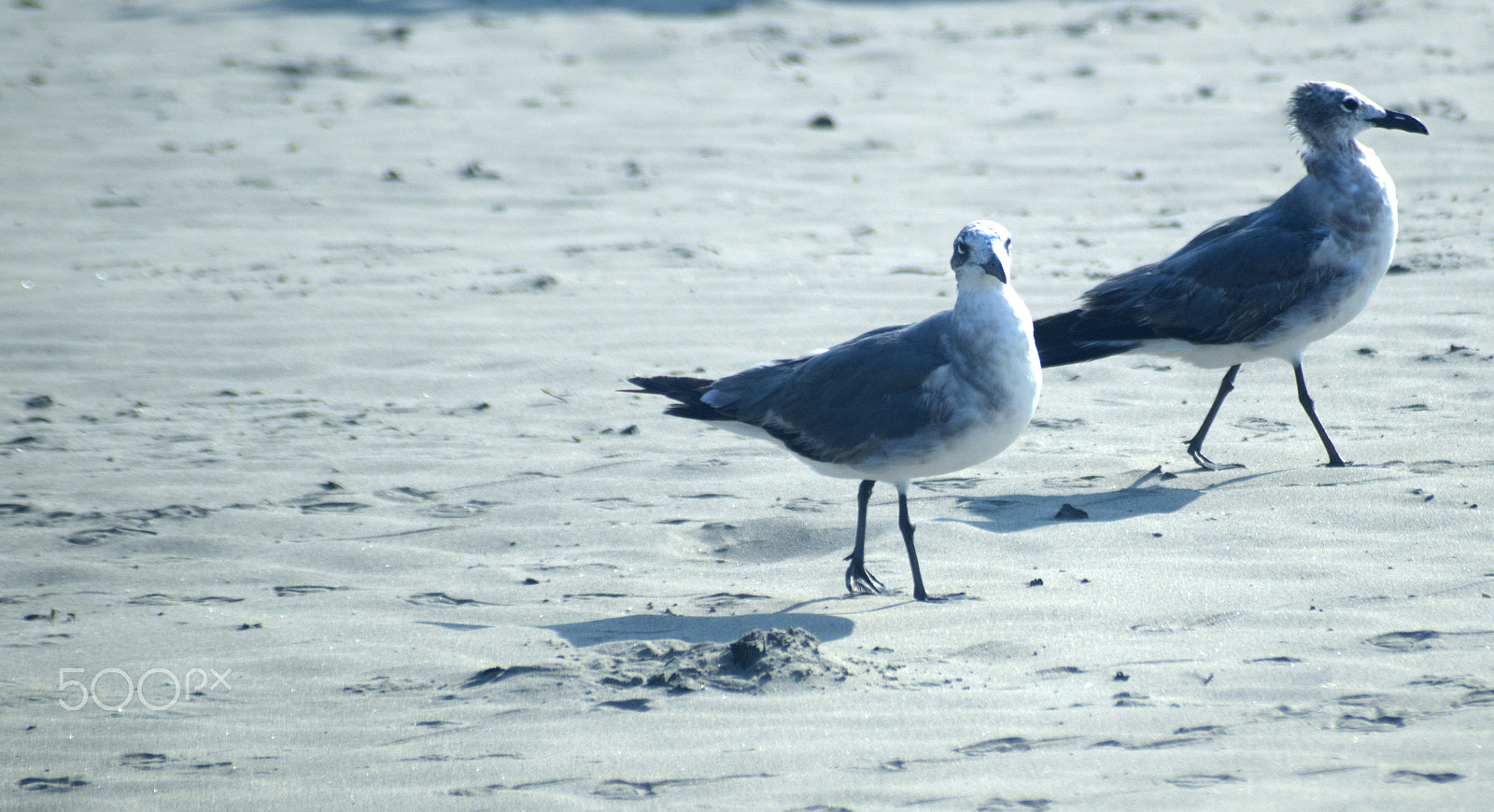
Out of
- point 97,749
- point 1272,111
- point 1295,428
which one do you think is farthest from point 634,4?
point 97,749

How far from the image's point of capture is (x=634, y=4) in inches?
630

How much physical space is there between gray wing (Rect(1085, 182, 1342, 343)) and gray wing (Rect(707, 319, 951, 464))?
169cm

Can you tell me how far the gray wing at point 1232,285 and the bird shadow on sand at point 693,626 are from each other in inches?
99.2

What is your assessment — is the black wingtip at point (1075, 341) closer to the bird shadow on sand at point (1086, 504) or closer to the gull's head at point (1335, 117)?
the bird shadow on sand at point (1086, 504)

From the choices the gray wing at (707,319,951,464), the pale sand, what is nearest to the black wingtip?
the pale sand

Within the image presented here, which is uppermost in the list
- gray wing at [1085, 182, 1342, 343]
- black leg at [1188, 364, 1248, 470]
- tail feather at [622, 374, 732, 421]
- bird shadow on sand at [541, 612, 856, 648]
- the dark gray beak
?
the dark gray beak

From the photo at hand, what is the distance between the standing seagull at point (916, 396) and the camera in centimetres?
475

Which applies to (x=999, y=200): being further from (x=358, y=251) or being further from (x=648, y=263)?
(x=358, y=251)

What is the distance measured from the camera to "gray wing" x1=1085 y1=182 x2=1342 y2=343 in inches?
245

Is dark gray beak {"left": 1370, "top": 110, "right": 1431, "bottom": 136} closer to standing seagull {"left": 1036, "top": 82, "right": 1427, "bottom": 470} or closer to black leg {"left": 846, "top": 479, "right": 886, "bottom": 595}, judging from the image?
standing seagull {"left": 1036, "top": 82, "right": 1427, "bottom": 470}

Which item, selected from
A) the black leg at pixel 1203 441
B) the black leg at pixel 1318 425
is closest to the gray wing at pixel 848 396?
the black leg at pixel 1203 441

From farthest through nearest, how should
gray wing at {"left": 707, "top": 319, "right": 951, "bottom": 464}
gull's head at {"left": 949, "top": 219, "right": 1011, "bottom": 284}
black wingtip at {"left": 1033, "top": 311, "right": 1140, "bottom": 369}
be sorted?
black wingtip at {"left": 1033, "top": 311, "right": 1140, "bottom": 369} < gray wing at {"left": 707, "top": 319, "right": 951, "bottom": 464} < gull's head at {"left": 949, "top": 219, "right": 1011, "bottom": 284}

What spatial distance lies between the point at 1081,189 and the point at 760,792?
7.57m

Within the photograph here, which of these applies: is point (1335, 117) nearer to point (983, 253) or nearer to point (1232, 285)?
point (1232, 285)
